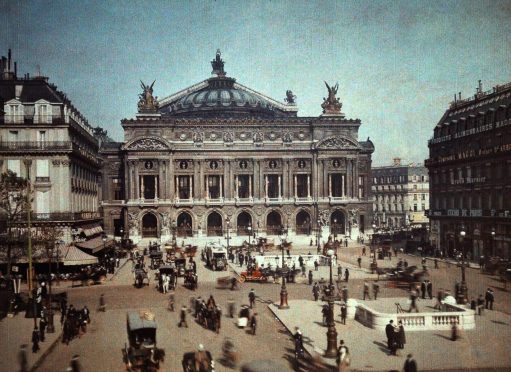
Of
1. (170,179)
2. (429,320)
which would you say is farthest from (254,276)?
(170,179)

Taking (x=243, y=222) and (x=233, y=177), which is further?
(x=243, y=222)

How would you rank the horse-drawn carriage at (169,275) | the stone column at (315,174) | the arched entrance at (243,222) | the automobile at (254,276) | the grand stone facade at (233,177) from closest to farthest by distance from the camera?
the horse-drawn carriage at (169,275) < the automobile at (254,276) < the grand stone facade at (233,177) < the arched entrance at (243,222) < the stone column at (315,174)

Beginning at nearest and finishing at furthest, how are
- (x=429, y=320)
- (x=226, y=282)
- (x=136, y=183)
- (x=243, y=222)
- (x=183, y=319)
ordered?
(x=429, y=320), (x=183, y=319), (x=226, y=282), (x=136, y=183), (x=243, y=222)

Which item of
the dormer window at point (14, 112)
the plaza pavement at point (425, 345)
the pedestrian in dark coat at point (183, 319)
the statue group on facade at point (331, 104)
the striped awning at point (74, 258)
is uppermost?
the statue group on facade at point (331, 104)

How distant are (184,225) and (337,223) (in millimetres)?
23697

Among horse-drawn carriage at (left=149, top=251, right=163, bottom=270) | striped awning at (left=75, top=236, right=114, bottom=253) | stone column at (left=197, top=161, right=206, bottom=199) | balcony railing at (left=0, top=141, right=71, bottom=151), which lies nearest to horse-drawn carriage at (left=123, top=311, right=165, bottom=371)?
striped awning at (left=75, top=236, right=114, bottom=253)

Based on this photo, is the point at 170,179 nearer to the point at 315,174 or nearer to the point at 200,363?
the point at 315,174

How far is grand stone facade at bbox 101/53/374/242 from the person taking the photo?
8512cm

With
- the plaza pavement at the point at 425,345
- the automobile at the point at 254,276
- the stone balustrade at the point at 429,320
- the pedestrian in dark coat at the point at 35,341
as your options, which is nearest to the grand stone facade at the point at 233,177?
the automobile at the point at 254,276

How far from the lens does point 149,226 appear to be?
86312 mm

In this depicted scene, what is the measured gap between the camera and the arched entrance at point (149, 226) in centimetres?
8562

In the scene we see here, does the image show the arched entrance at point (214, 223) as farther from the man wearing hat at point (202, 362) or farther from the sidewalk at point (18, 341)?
the man wearing hat at point (202, 362)

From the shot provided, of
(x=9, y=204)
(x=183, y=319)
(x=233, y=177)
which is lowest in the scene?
(x=183, y=319)

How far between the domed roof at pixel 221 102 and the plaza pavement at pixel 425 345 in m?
77.0
